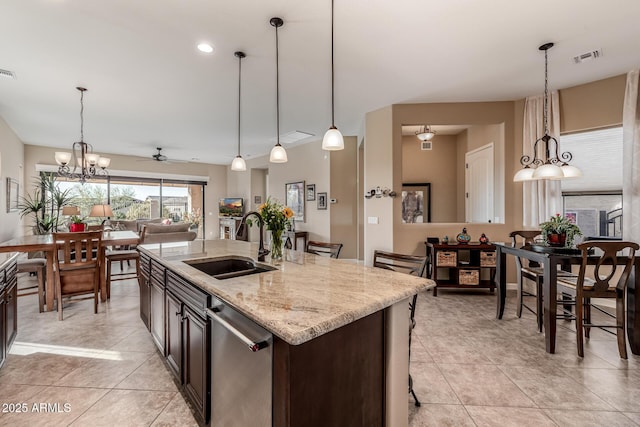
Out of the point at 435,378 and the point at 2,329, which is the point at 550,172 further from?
the point at 2,329

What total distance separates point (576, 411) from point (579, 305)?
945 mm

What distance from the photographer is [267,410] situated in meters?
1.08

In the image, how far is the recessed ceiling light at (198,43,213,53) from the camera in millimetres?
2794

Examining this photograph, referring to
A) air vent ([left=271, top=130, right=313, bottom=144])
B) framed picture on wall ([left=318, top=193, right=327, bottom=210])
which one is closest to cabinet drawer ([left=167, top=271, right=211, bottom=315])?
air vent ([left=271, top=130, right=313, bottom=144])

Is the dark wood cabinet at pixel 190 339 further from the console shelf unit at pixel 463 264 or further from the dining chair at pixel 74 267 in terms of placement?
the console shelf unit at pixel 463 264

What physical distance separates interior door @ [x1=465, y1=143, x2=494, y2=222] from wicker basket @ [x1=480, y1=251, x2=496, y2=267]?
0.85 metres

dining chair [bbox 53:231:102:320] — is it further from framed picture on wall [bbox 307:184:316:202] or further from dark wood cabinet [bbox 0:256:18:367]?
framed picture on wall [bbox 307:184:316:202]

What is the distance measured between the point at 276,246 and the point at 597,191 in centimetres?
773

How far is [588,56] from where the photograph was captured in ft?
10.0

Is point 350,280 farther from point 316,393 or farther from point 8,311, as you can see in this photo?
point 8,311

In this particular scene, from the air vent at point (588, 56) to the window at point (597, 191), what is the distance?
2.56m

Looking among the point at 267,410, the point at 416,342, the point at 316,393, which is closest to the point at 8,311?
the point at 267,410

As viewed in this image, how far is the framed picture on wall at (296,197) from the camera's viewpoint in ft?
23.8

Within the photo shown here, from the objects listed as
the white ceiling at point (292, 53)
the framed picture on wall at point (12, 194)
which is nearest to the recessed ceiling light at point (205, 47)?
the white ceiling at point (292, 53)
